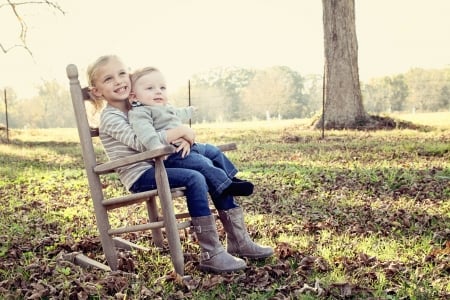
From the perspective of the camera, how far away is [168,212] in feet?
13.0

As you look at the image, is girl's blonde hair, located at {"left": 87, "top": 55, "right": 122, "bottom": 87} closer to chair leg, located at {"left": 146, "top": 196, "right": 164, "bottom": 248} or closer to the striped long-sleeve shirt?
the striped long-sleeve shirt

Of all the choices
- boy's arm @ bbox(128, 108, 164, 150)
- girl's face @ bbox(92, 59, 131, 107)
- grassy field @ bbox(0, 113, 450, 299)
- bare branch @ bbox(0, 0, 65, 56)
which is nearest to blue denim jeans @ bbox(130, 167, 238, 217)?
boy's arm @ bbox(128, 108, 164, 150)

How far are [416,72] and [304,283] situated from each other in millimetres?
46260

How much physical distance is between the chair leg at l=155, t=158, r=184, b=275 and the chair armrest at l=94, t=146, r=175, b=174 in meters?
0.10

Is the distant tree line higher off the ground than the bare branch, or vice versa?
the bare branch

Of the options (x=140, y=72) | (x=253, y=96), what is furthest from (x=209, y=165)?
(x=253, y=96)

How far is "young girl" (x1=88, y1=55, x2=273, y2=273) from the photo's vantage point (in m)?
4.07

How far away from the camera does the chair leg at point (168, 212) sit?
12.8 feet

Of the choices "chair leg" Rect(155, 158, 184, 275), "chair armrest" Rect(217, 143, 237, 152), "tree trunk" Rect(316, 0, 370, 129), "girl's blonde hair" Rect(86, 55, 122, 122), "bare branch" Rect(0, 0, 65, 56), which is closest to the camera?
"chair leg" Rect(155, 158, 184, 275)

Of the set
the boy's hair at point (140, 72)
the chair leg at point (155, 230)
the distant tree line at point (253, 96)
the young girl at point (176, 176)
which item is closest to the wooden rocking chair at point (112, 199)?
the young girl at point (176, 176)

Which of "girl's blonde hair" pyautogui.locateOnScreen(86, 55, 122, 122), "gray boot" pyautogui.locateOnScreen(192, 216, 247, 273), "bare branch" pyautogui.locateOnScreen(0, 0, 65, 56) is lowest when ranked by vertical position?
"gray boot" pyautogui.locateOnScreen(192, 216, 247, 273)

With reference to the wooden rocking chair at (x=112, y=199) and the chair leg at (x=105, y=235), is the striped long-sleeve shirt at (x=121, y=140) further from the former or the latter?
the chair leg at (x=105, y=235)

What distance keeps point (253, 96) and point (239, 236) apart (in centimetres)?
4618

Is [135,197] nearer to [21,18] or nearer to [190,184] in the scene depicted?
[190,184]
